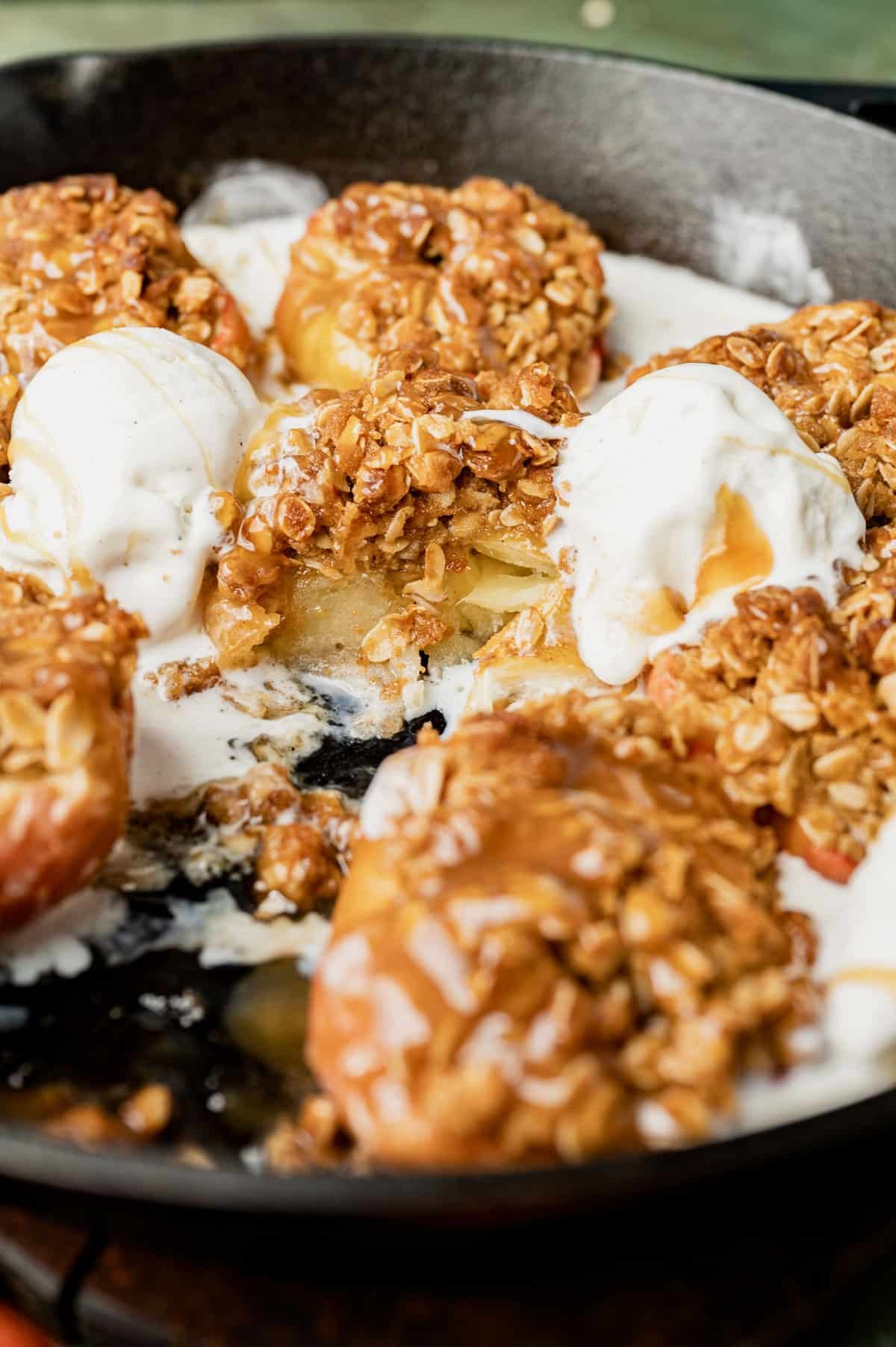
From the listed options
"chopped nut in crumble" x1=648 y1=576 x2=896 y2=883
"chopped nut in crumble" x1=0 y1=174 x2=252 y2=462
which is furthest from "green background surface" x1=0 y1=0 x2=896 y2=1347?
"chopped nut in crumble" x1=648 y1=576 x2=896 y2=883

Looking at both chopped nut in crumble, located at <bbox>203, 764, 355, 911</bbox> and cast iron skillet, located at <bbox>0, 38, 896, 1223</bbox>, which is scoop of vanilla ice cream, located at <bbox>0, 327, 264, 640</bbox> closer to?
chopped nut in crumble, located at <bbox>203, 764, 355, 911</bbox>

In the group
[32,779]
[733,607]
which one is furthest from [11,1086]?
[733,607]

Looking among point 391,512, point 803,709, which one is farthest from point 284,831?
point 803,709

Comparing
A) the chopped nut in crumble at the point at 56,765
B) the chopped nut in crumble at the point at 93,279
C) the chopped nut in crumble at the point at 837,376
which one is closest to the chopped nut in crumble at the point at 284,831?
→ the chopped nut in crumble at the point at 56,765

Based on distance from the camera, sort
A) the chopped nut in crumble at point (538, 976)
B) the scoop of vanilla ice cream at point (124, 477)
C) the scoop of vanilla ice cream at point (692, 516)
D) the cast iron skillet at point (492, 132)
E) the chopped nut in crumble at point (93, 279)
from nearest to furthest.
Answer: the chopped nut in crumble at point (538, 976)
the scoop of vanilla ice cream at point (692, 516)
the scoop of vanilla ice cream at point (124, 477)
the chopped nut in crumble at point (93, 279)
the cast iron skillet at point (492, 132)

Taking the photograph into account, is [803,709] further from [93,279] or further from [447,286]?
[93,279]

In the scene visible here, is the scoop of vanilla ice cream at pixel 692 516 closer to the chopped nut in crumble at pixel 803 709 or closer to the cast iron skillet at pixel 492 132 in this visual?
the chopped nut in crumble at pixel 803 709

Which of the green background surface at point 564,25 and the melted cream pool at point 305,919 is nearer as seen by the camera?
the melted cream pool at point 305,919
